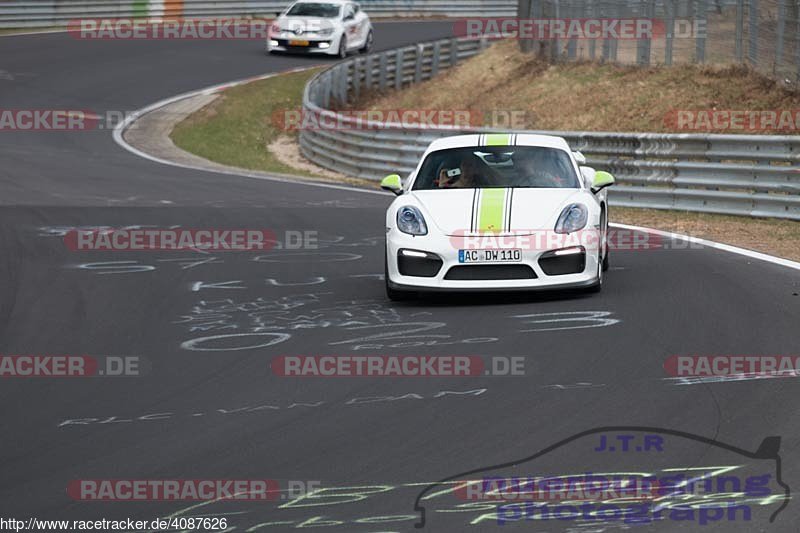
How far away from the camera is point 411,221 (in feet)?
35.5

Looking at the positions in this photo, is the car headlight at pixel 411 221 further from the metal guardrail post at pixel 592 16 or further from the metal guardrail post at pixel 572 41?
the metal guardrail post at pixel 572 41

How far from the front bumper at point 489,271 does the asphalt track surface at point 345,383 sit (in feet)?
0.62

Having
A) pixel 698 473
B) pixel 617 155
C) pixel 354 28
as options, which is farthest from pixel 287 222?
pixel 354 28

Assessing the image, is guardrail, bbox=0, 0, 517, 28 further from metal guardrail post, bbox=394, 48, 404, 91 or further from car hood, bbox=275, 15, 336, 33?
metal guardrail post, bbox=394, 48, 404, 91

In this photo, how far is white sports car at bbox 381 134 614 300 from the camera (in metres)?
10.4

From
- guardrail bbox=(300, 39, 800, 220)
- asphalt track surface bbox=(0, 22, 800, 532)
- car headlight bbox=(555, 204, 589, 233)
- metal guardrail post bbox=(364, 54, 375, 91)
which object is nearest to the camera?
asphalt track surface bbox=(0, 22, 800, 532)

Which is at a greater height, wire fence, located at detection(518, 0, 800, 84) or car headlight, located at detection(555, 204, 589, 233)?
car headlight, located at detection(555, 204, 589, 233)

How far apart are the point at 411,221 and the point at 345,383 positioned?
9.96 ft

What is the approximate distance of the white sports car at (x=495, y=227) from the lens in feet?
34.0

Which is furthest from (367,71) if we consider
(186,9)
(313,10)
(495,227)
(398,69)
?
(495,227)

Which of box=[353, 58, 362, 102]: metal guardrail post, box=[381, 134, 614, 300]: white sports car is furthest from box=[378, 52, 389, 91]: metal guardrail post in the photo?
box=[381, 134, 614, 300]: white sports car

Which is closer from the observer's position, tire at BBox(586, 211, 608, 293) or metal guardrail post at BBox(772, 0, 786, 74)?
tire at BBox(586, 211, 608, 293)

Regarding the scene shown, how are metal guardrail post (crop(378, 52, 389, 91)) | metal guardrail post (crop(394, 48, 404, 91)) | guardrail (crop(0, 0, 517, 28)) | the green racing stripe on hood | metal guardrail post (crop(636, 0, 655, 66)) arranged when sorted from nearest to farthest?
A: the green racing stripe on hood < metal guardrail post (crop(636, 0, 655, 66)) < metal guardrail post (crop(378, 52, 389, 91)) < metal guardrail post (crop(394, 48, 404, 91)) < guardrail (crop(0, 0, 517, 28))

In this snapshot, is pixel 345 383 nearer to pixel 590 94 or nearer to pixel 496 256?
pixel 496 256
